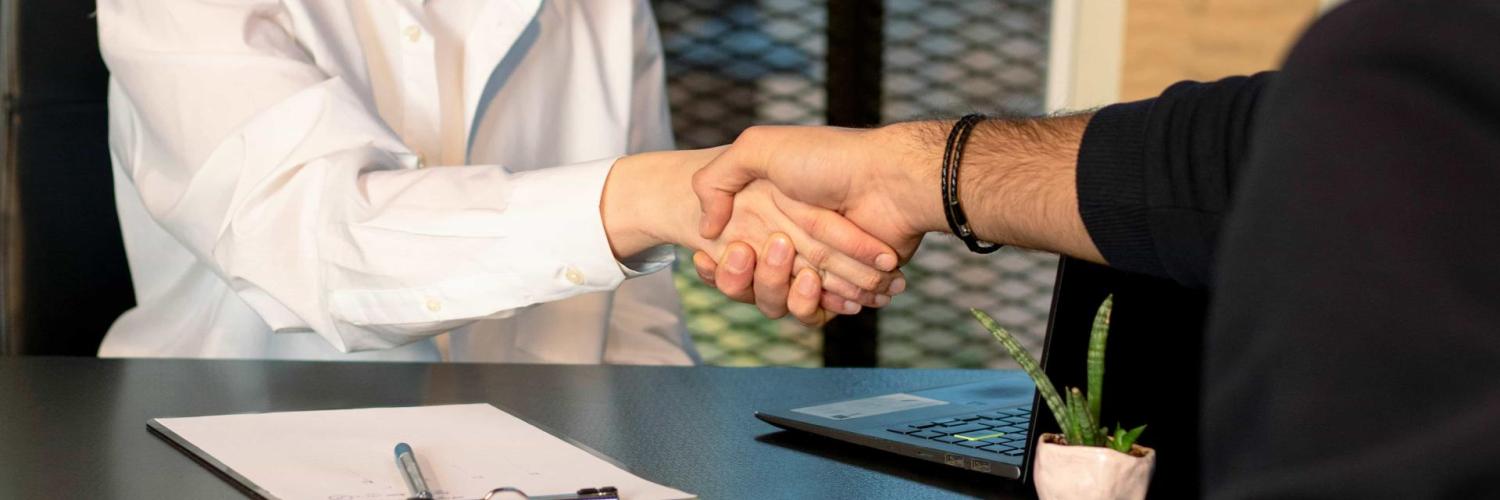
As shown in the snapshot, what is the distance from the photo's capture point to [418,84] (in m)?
1.33

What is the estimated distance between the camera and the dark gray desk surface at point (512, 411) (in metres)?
0.70

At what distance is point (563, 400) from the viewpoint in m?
0.95

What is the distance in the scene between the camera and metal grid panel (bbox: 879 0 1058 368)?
2.67 m

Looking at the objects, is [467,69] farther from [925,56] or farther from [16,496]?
[925,56]

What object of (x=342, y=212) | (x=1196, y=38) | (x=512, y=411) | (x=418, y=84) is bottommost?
(x=512, y=411)

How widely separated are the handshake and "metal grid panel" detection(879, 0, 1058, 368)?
1.48 m

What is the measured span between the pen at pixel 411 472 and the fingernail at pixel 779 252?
475mm

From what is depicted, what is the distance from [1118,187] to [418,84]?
2.72ft

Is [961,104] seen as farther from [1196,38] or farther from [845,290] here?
[845,290]

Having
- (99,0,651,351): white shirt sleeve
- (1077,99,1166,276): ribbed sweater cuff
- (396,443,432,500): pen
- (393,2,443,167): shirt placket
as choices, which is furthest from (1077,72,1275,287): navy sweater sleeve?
(393,2,443,167): shirt placket

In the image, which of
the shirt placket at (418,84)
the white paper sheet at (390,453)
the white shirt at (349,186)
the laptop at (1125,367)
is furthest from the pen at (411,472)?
the shirt placket at (418,84)

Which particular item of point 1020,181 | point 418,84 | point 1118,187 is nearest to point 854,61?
point 418,84

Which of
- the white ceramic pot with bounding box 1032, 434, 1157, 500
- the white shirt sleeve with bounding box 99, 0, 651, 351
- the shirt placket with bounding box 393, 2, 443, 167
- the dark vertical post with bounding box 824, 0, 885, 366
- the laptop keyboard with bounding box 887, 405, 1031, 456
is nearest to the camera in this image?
the white ceramic pot with bounding box 1032, 434, 1157, 500

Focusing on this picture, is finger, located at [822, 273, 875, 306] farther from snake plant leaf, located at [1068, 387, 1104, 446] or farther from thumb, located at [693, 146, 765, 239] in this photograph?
snake plant leaf, located at [1068, 387, 1104, 446]
